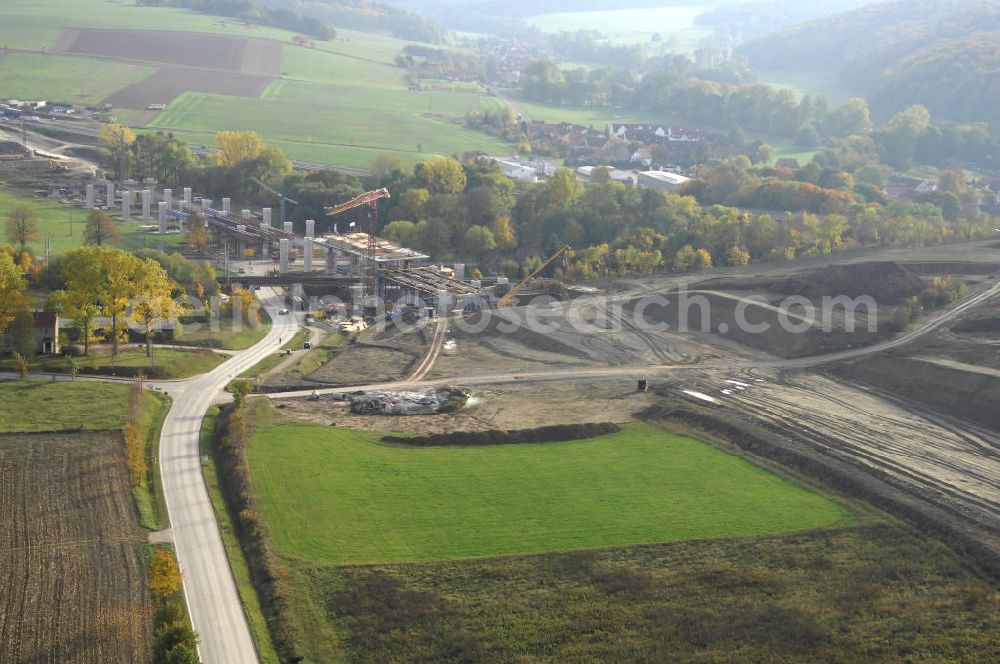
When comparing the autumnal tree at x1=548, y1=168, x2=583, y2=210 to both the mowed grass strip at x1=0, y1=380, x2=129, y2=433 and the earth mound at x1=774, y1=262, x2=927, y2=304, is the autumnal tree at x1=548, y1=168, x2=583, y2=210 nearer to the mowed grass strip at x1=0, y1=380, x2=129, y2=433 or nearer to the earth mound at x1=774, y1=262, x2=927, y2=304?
the earth mound at x1=774, y1=262, x2=927, y2=304

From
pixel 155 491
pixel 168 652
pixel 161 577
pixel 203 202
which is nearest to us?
pixel 168 652

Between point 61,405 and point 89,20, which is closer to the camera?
point 61,405

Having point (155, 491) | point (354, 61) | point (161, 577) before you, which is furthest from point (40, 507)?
point (354, 61)

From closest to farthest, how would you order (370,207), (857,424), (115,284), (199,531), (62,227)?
(199,531) < (857,424) < (115,284) < (62,227) < (370,207)

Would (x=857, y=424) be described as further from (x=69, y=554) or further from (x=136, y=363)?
(x=136, y=363)

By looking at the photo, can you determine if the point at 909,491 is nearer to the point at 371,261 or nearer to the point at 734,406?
the point at 734,406

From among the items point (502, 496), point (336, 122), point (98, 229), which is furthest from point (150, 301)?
point (336, 122)
